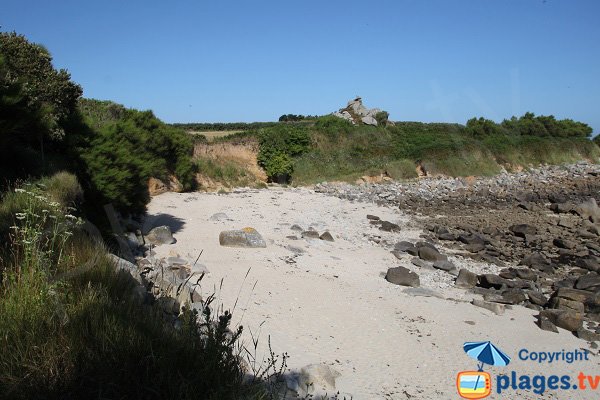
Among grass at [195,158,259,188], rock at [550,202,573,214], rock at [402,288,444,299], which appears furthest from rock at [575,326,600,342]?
grass at [195,158,259,188]

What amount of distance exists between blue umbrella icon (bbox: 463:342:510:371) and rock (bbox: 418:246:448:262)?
20.6 feet

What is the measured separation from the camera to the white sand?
7.43m

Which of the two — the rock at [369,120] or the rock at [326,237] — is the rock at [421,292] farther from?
the rock at [369,120]

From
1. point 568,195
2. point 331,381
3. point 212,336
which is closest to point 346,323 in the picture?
point 331,381

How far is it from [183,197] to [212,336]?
18791 millimetres

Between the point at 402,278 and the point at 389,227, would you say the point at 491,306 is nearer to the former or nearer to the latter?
the point at 402,278

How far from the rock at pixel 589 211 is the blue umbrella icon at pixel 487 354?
17.3m

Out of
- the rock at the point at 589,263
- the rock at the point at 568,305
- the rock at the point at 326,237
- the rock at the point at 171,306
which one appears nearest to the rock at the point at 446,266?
the rock at the point at 568,305

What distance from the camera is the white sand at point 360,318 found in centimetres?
743

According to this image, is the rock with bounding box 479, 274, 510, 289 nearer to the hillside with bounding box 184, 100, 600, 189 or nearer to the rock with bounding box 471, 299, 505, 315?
the rock with bounding box 471, 299, 505, 315

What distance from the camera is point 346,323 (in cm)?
923

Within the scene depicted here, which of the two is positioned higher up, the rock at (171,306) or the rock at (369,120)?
the rock at (369,120)

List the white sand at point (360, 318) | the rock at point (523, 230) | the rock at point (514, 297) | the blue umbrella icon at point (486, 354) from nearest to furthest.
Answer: the white sand at point (360, 318) < the blue umbrella icon at point (486, 354) < the rock at point (514, 297) < the rock at point (523, 230)

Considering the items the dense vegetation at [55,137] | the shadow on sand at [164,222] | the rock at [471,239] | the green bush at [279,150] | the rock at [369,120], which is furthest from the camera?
the rock at [369,120]
